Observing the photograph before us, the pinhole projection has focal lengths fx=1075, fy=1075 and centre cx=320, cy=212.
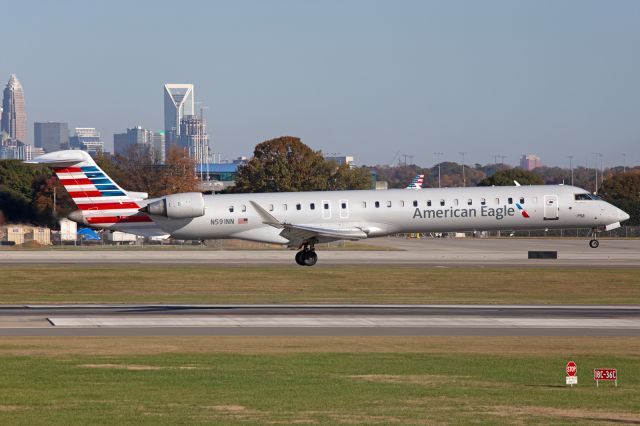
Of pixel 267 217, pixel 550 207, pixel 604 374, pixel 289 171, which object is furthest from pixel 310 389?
pixel 289 171

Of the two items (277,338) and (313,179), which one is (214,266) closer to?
(277,338)

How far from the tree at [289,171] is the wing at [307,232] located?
54.3 metres

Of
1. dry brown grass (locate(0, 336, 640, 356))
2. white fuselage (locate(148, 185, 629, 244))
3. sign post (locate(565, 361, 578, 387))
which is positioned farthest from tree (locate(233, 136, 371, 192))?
sign post (locate(565, 361, 578, 387))

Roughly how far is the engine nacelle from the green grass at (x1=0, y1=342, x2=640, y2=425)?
25.8m

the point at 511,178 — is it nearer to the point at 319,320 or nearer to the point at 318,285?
the point at 318,285

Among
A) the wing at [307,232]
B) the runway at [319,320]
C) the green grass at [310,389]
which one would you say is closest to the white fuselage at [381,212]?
the wing at [307,232]

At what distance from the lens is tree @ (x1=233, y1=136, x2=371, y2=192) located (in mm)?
106625

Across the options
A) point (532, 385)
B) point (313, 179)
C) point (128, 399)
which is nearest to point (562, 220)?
point (532, 385)

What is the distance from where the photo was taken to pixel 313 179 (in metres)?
107

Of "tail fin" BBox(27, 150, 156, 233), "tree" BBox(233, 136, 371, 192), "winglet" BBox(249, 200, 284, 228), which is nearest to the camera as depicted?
"winglet" BBox(249, 200, 284, 228)

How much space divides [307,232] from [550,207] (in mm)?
11705

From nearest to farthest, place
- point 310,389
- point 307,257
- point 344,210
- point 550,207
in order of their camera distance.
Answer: point 310,389 → point 344,210 → point 550,207 → point 307,257

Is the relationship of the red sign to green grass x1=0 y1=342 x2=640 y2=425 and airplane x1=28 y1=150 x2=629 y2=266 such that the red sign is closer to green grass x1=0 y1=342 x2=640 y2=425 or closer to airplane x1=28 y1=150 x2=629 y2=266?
green grass x1=0 y1=342 x2=640 y2=425

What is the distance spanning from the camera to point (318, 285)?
46.0 meters
